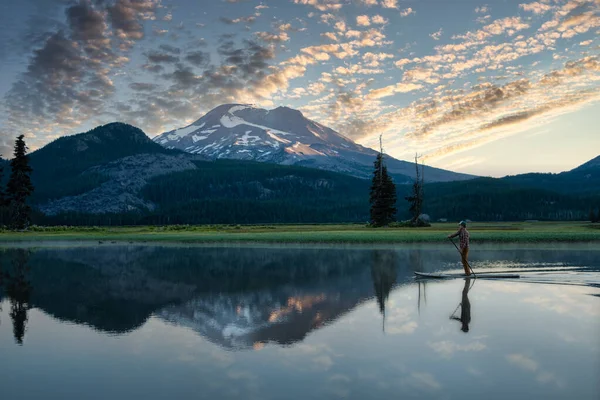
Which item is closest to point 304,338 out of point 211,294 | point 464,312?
point 464,312

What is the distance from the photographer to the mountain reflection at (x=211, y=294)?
674 inches

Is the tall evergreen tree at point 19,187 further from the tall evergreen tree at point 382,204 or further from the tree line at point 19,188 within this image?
the tall evergreen tree at point 382,204

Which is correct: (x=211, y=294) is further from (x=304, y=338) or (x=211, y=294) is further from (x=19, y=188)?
(x=19, y=188)

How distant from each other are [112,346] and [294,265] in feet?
A: 78.3

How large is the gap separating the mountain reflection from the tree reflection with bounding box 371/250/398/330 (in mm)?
53

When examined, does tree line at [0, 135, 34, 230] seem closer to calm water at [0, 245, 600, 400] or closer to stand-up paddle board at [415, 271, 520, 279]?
calm water at [0, 245, 600, 400]

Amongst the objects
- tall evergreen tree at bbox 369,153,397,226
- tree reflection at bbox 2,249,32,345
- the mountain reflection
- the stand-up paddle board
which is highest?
tall evergreen tree at bbox 369,153,397,226

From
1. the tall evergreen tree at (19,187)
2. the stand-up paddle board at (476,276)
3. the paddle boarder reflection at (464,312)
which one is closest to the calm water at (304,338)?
the paddle boarder reflection at (464,312)

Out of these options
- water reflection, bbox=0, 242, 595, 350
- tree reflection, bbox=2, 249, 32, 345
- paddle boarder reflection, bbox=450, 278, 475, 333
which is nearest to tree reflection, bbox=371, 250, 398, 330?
water reflection, bbox=0, 242, 595, 350

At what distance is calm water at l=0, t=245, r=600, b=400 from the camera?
423 inches

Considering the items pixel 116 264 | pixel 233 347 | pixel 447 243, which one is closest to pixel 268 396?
pixel 233 347

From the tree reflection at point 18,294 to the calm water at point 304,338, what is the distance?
15 centimetres

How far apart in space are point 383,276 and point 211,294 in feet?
36.5

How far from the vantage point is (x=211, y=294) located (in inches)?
945
